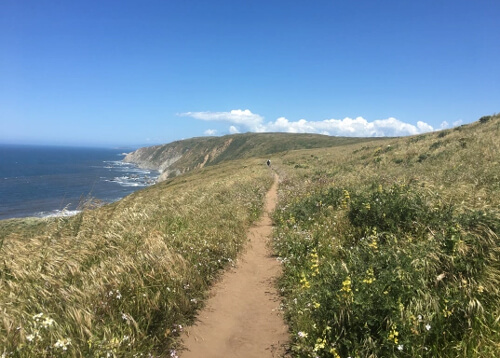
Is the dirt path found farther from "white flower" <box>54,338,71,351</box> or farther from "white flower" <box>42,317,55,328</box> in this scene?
"white flower" <box>42,317,55,328</box>

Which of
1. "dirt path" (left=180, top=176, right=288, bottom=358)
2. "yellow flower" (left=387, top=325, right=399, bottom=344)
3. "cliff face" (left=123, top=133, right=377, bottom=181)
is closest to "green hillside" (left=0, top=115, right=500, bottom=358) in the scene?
"yellow flower" (left=387, top=325, right=399, bottom=344)

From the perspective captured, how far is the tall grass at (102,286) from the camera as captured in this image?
151 inches

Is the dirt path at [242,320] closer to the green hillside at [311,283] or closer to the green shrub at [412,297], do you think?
the green hillside at [311,283]

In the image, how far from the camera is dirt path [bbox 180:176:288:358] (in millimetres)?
4711

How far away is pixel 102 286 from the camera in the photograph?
4875mm

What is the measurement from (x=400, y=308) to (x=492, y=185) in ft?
23.7

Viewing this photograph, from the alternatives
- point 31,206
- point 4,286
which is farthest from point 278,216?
point 31,206

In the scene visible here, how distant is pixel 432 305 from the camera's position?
411 cm

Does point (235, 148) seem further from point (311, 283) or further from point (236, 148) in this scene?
point (311, 283)

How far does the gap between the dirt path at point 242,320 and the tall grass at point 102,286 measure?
348 mm

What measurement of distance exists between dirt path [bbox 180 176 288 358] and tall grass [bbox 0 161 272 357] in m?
0.35

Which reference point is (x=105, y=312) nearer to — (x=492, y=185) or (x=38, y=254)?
(x=38, y=254)

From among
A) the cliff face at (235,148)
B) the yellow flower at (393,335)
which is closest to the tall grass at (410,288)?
the yellow flower at (393,335)

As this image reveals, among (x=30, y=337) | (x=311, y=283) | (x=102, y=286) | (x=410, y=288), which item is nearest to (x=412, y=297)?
(x=410, y=288)
